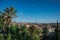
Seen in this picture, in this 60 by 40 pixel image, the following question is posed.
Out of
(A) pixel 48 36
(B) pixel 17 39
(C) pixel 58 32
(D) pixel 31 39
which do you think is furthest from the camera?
(A) pixel 48 36

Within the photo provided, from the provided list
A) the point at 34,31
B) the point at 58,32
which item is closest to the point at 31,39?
the point at 34,31

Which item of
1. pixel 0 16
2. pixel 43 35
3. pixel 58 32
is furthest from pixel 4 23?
pixel 58 32

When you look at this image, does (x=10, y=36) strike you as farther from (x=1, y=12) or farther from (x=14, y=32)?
(x=1, y=12)

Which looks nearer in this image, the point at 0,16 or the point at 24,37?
the point at 24,37

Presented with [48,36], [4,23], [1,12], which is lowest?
[48,36]

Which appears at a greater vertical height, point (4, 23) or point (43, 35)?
point (4, 23)

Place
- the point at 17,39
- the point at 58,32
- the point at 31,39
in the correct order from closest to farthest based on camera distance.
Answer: the point at 31,39
the point at 17,39
the point at 58,32

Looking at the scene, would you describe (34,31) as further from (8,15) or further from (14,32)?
(8,15)
